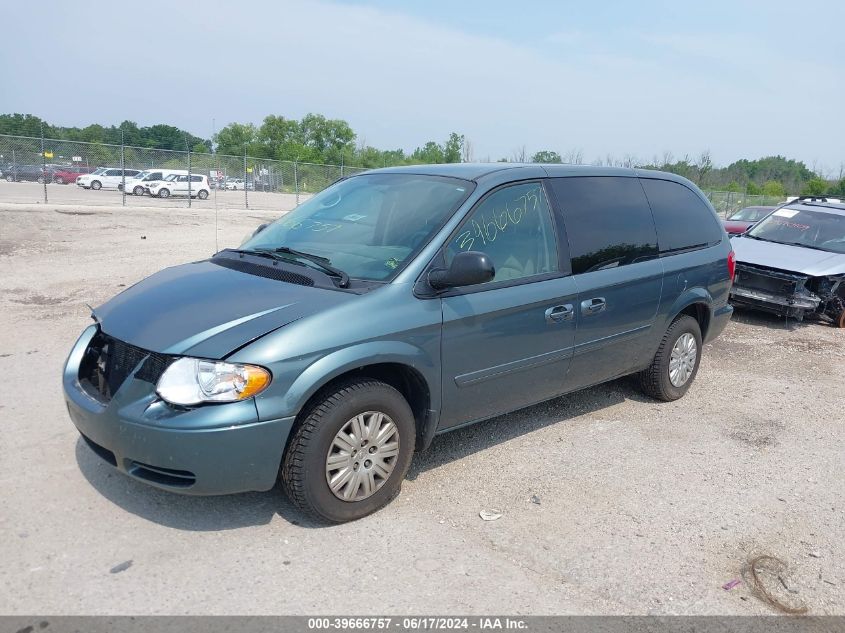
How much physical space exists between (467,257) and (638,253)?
1.99 meters

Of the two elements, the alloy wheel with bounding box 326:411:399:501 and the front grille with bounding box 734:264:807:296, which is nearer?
the alloy wheel with bounding box 326:411:399:501

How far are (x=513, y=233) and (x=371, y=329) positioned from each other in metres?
1.30

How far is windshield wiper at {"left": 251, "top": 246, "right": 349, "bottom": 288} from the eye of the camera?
12.4 ft

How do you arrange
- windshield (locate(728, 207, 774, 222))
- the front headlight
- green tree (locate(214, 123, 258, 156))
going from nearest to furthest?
the front headlight → windshield (locate(728, 207, 774, 222)) → green tree (locate(214, 123, 258, 156))

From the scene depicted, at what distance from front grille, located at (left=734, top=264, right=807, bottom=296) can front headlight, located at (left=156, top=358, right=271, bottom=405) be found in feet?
25.7

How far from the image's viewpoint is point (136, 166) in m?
28.8

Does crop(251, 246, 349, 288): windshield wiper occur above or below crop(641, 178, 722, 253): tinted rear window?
below

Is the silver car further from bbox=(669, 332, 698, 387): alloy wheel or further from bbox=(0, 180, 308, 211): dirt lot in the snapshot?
bbox=(0, 180, 308, 211): dirt lot

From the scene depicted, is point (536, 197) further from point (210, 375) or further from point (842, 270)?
point (842, 270)

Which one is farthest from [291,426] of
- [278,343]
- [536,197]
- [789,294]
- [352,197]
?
[789,294]

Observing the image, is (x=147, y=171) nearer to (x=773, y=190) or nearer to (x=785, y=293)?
(x=785, y=293)

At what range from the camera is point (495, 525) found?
373 centimetres

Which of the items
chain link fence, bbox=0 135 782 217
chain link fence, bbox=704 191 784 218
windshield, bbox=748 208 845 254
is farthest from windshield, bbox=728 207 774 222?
chain link fence, bbox=704 191 784 218

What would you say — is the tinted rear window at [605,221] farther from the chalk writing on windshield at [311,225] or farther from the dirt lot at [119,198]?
the dirt lot at [119,198]
